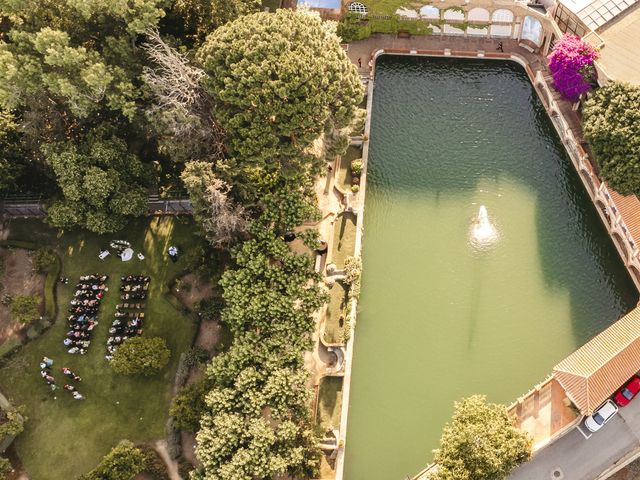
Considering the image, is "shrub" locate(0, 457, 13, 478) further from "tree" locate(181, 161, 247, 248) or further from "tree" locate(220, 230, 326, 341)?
"tree" locate(181, 161, 247, 248)

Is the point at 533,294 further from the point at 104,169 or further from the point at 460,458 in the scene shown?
the point at 104,169

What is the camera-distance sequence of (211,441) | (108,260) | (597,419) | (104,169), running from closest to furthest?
(211,441) < (597,419) < (104,169) < (108,260)

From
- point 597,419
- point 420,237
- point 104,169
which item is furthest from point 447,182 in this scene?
point 104,169

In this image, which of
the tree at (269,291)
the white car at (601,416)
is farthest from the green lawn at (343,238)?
the white car at (601,416)

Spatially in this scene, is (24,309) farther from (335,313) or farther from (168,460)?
(335,313)

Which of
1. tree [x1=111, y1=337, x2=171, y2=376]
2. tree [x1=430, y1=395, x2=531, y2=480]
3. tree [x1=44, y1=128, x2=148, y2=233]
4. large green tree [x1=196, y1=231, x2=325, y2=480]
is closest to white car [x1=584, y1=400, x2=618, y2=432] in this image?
tree [x1=430, y1=395, x2=531, y2=480]

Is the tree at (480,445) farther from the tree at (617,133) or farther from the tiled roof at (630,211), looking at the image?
the tree at (617,133)
